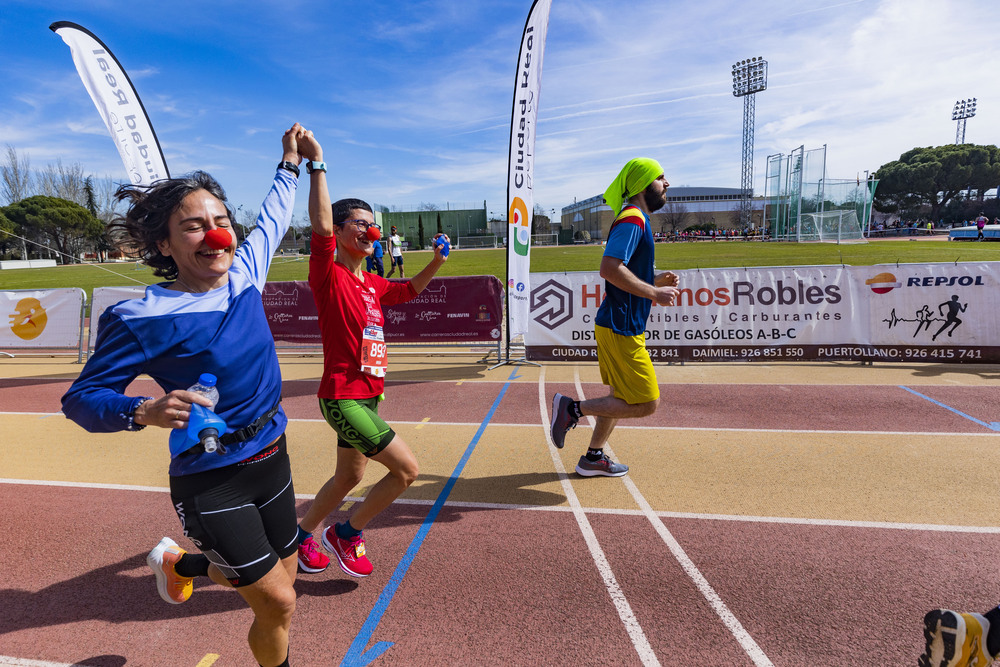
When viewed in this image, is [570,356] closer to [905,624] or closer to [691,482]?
[691,482]

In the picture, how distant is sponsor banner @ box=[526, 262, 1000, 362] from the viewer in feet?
27.9

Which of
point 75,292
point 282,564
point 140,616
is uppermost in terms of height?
point 75,292

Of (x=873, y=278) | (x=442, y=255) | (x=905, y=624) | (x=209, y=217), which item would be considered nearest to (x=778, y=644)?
(x=905, y=624)

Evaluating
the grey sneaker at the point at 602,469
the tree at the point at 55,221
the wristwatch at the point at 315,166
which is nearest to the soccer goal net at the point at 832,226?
the grey sneaker at the point at 602,469

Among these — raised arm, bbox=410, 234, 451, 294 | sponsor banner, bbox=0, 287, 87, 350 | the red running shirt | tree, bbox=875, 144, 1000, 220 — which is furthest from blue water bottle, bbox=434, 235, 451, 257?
tree, bbox=875, 144, 1000, 220

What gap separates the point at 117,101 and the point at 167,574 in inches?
343

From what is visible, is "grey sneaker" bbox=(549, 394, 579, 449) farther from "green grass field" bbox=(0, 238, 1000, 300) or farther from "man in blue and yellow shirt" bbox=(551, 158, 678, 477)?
"green grass field" bbox=(0, 238, 1000, 300)

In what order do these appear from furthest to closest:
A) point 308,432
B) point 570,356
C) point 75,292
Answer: point 75,292
point 570,356
point 308,432

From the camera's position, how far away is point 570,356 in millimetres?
9852

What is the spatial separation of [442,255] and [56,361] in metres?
12.6

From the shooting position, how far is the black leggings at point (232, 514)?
6.04ft

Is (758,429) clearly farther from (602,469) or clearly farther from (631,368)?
(631,368)

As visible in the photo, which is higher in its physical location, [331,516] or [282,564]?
[282,564]

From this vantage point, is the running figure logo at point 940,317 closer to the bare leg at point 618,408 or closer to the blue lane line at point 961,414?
the blue lane line at point 961,414
